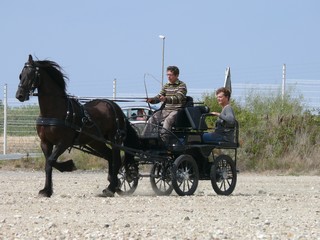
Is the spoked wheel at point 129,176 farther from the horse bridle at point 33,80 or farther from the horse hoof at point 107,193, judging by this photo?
the horse bridle at point 33,80

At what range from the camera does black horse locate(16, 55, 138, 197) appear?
56.5 ft

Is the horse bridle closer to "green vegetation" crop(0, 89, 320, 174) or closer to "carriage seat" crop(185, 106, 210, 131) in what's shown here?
"carriage seat" crop(185, 106, 210, 131)

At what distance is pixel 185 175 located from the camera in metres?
18.2

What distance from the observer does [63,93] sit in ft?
57.7

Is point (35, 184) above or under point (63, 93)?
under

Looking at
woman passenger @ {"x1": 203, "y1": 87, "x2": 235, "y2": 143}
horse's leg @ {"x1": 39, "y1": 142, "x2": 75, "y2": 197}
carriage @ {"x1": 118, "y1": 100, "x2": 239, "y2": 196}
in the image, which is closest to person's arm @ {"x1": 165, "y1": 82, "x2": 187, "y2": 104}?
carriage @ {"x1": 118, "y1": 100, "x2": 239, "y2": 196}

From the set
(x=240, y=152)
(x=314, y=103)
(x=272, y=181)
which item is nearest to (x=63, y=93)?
(x=272, y=181)

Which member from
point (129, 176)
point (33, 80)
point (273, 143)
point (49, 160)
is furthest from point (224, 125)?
point (273, 143)

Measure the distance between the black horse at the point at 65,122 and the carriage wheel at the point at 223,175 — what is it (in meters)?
1.50

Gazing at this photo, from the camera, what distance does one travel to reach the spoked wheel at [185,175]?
1794cm

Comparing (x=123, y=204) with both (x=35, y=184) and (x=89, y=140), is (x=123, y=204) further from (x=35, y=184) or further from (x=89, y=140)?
(x=35, y=184)

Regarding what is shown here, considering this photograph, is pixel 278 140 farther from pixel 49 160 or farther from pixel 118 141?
pixel 49 160

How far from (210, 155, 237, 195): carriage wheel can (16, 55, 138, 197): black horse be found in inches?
59.2

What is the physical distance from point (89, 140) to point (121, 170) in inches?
50.0
